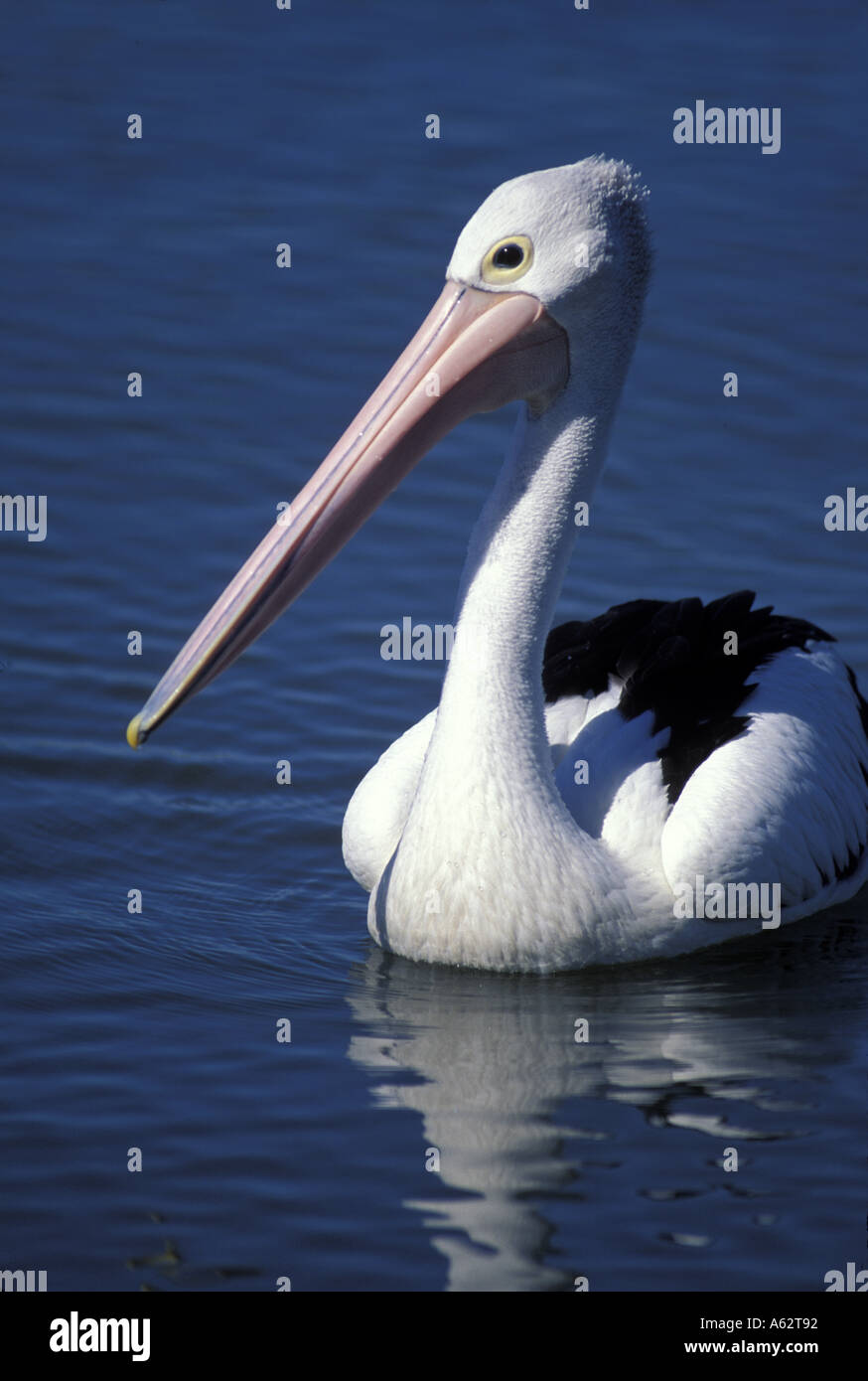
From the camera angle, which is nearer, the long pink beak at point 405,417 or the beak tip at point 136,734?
the beak tip at point 136,734

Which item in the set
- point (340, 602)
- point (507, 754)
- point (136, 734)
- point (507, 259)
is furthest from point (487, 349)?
point (340, 602)

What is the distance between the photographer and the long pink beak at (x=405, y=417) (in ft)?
16.6

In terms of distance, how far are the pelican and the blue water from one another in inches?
8.3

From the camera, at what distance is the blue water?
14.4 feet

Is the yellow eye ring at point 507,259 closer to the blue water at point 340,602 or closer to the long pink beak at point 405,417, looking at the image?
the long pink beak at point 405,417

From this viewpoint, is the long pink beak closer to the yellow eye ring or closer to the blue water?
the yellow eye ring

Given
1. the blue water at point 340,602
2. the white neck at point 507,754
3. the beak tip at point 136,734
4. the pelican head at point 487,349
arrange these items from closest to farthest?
the blue water at point 340,602, the beak tip at point 136,734, the pelican head at point 487,349, the white neck at point 507,754

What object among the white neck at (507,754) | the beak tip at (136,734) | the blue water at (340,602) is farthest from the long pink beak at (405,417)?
the blue water at (340,602)

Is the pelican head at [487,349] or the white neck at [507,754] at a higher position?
the pelican head at [487,349]

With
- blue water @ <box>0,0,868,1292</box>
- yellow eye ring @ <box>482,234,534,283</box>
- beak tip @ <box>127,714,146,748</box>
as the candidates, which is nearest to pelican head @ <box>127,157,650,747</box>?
yellow eye ring @ <box>482,234,534,283</box>

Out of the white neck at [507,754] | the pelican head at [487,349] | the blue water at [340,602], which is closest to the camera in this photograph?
the blue water at [340,602]

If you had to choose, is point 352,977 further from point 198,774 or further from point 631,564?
point 631,564
